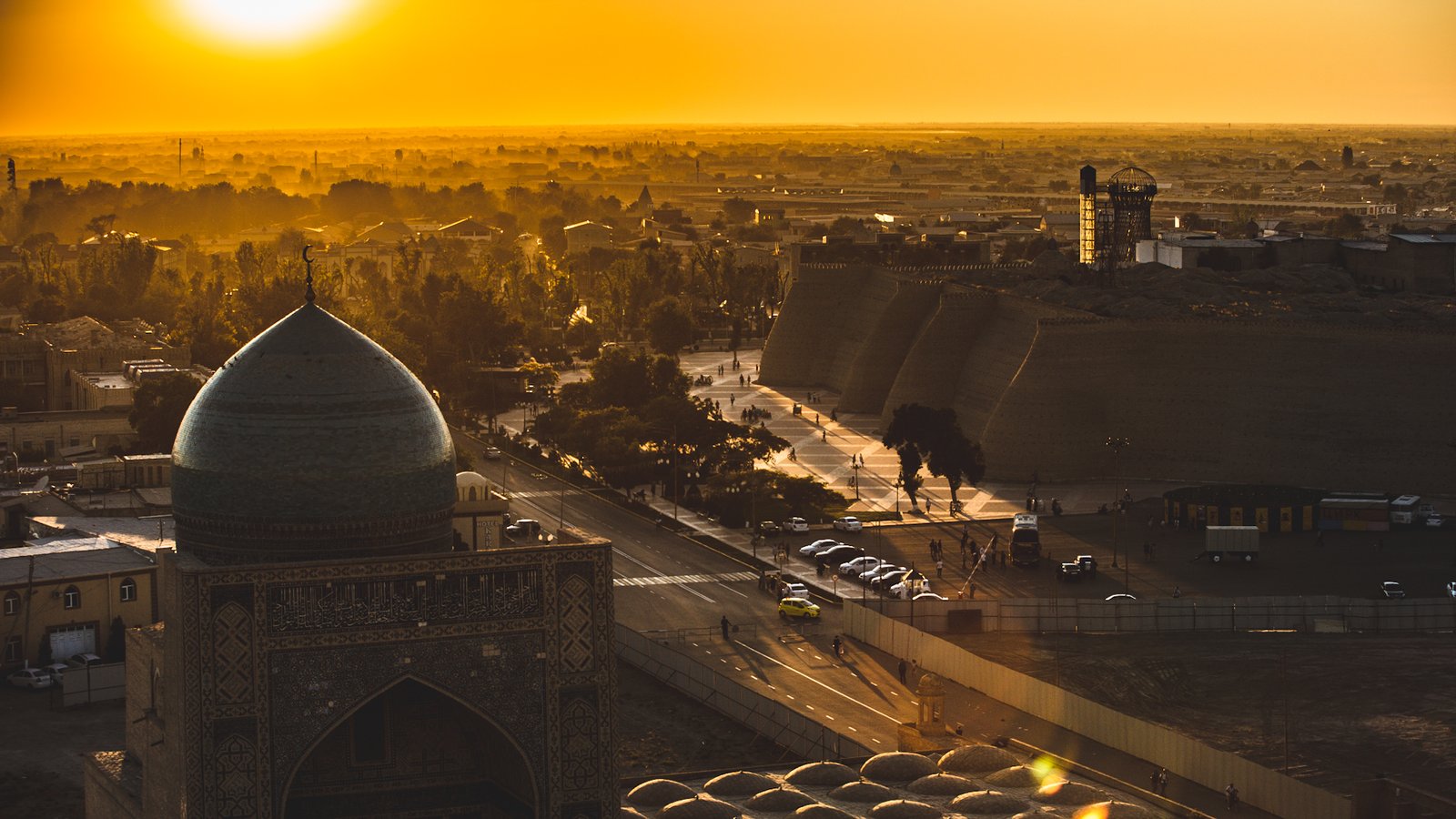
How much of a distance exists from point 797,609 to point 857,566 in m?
4.45

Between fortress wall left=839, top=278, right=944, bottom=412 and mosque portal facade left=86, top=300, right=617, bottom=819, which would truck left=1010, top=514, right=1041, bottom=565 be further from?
mosque portal facade left=86, top=300, right=617, bottom=819

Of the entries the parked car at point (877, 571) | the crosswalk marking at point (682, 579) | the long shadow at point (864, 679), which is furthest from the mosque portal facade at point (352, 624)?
the parked car at point (877, 571)

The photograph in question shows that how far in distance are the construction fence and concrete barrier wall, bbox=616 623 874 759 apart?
5241mm

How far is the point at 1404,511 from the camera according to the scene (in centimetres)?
5400

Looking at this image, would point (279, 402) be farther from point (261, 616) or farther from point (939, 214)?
point (939, 214)

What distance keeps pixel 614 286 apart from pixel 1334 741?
6537cm

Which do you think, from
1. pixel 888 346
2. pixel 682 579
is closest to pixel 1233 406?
pixel 888 346

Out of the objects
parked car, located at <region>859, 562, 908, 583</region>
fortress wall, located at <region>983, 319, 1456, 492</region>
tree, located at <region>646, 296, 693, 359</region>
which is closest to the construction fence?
parked car, located at <region>859, 562, 908, 583</region>

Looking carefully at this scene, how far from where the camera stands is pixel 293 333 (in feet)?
82.5

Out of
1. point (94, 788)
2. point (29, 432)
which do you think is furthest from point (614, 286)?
point (94, 788)

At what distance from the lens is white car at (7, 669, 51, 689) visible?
40375 millimetres

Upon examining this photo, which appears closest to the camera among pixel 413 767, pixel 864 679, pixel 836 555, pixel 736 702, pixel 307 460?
pixel 307 460

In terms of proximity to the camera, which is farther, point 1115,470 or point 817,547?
point 1115,470

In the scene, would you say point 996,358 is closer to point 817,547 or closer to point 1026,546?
point 817,547
